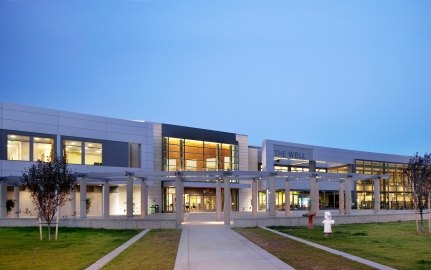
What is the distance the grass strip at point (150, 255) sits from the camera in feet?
55.7

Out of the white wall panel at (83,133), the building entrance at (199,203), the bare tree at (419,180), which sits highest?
the white wall panel at (83,133)

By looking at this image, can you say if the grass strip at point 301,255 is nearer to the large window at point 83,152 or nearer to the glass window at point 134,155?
the large window at point 83,152

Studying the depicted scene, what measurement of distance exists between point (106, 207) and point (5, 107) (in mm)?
12942

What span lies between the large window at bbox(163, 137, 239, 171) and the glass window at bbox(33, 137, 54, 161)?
15391 millimetres

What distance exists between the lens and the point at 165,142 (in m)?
61.2

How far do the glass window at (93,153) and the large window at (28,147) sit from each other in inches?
159

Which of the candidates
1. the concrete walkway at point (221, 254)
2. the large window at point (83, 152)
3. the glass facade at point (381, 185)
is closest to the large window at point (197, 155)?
the large window at point (83, 152)

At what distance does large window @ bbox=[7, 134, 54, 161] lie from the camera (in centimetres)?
4575

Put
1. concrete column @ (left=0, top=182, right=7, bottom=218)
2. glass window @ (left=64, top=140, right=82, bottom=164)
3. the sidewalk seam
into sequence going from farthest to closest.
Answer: glass window @ (left=64, top=140, right=82, bottom=164), concrete column @ (left=0, top=182, right=7, bottom=218), the sidewalk seam

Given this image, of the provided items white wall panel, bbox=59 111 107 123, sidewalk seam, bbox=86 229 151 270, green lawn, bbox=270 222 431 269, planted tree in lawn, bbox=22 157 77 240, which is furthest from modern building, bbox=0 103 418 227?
sidewalk seam, bbox=86 229 151 270

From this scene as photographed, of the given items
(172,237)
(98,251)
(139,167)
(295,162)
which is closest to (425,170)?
(172,237)

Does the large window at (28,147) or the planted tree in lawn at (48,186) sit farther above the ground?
the large window at (28,147)

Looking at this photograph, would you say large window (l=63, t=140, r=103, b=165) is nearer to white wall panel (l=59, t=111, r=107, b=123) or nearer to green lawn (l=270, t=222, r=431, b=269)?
white wall panel (l=59, t=111, r=107, b=123)

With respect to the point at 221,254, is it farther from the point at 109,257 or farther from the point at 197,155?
the point at 197,155
